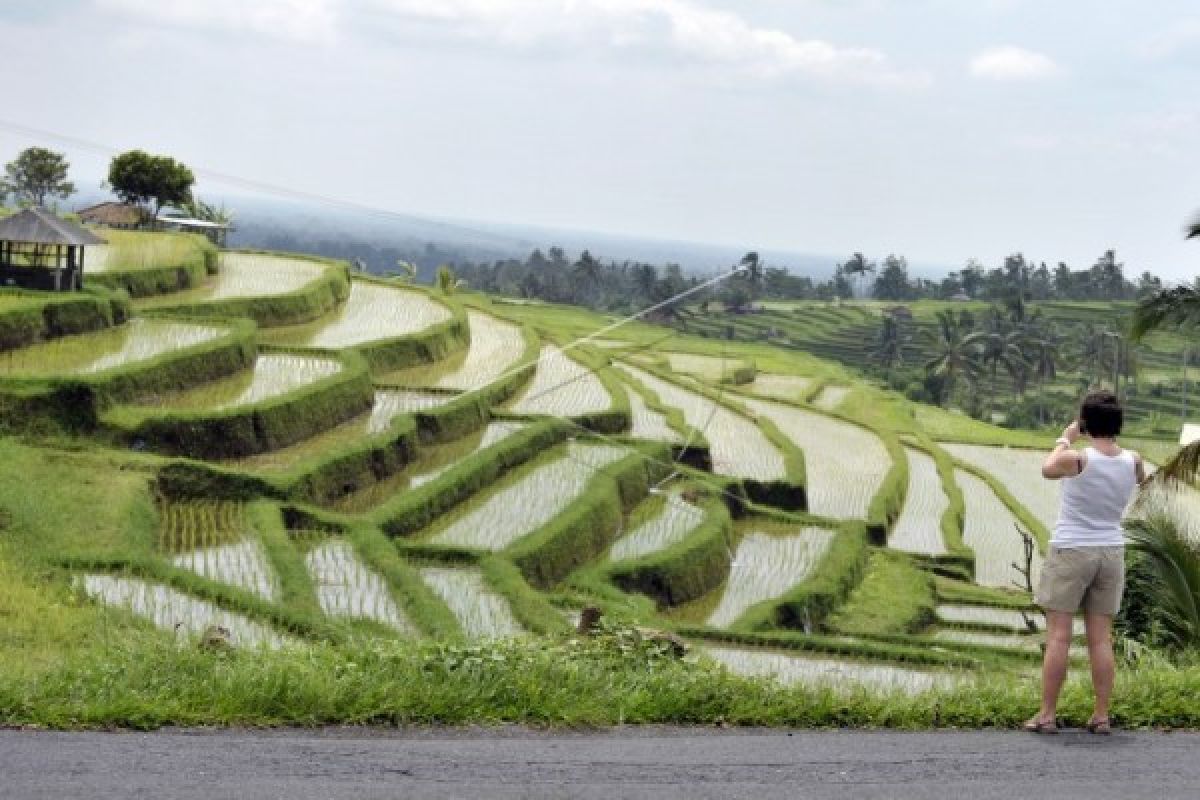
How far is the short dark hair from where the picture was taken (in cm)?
577

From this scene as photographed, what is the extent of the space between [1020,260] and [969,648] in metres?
83.9

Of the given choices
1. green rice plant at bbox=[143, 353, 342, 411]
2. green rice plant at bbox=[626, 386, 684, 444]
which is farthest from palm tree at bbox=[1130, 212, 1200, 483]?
green rice plant at bbox=[626, 386, 684, 444]

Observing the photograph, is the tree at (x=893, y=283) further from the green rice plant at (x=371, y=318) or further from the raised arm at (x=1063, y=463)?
the raised arm at (x=1063, y=463)

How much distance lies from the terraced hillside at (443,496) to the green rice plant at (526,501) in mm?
52

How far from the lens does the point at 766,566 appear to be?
18375 mm

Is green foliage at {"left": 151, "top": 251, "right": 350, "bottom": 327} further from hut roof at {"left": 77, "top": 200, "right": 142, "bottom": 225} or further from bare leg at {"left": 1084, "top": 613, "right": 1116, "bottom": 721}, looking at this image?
bare leg at {"left": 1084, "top": 613, "right": 1116, "bottom": 721}

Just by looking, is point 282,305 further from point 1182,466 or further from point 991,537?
point 1182,466

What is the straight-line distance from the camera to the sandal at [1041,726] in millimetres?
5855

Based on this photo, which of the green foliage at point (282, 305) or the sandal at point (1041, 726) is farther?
the green foliage at point (282, 305)

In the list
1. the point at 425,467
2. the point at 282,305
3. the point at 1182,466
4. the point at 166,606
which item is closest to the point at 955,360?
the point at 282,305

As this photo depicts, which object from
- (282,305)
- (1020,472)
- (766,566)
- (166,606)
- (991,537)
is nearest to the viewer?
(166,606)

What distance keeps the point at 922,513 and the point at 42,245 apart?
512 inches

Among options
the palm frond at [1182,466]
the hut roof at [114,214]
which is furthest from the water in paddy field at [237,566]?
the hut roof at [114,214]

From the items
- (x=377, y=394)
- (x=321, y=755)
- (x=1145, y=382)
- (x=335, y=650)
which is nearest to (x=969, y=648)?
(x=377, y=394)
